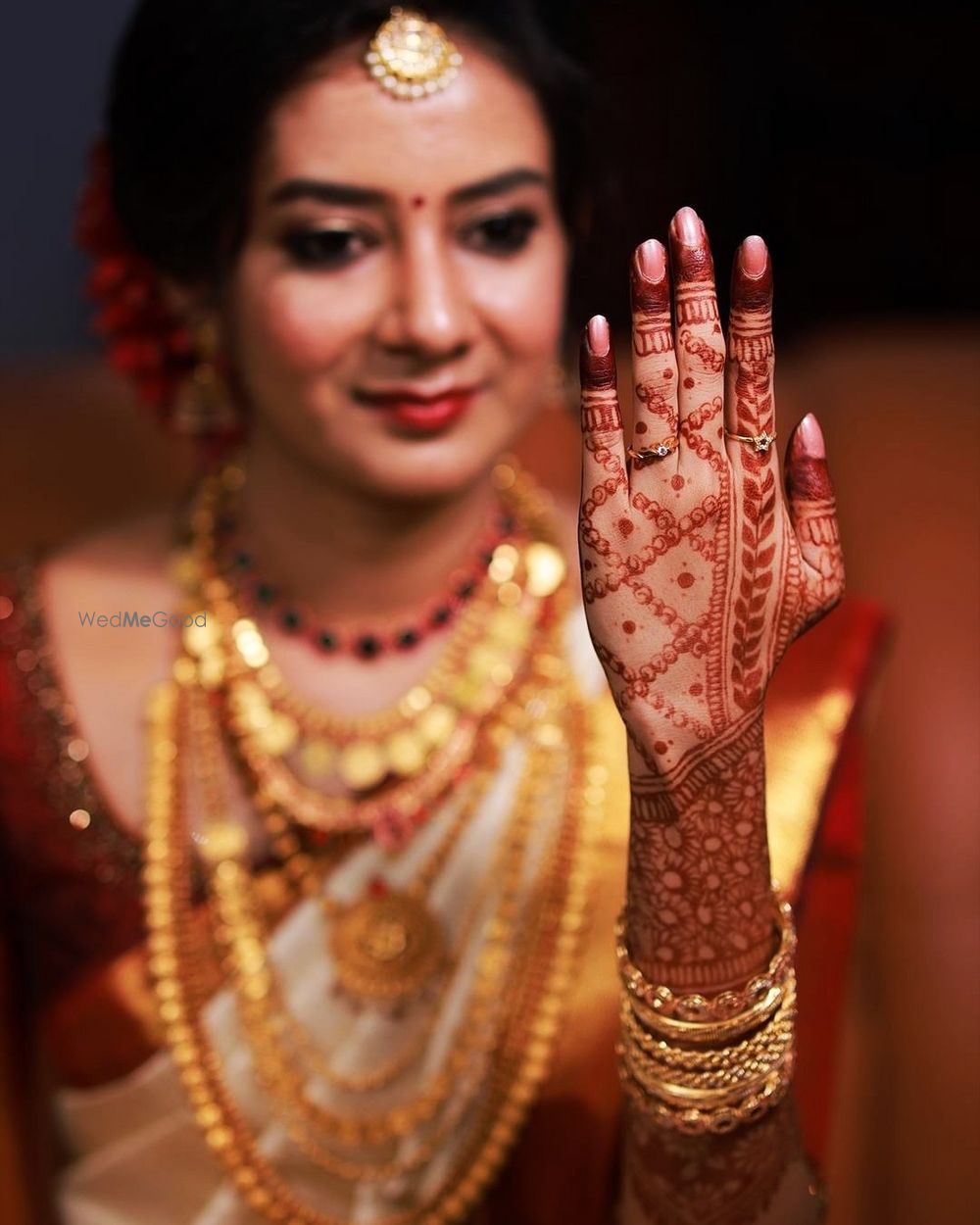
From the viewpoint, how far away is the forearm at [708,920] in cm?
83

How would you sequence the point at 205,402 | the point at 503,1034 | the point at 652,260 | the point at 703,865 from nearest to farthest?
the point at 652,260, the point at 703,865, the point at 503,1034, the point at 205,402

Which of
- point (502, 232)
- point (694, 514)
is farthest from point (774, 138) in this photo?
point (694, 514)

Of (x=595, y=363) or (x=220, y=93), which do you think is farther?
(x=220, y=93)

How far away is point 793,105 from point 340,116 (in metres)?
1.06

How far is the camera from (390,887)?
3.93 feet

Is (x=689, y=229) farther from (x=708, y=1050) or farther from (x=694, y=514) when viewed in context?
(x=708, y=1050)

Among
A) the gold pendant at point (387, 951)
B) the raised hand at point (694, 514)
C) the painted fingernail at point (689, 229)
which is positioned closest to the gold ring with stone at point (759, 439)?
the raised hand at point (694, 514)

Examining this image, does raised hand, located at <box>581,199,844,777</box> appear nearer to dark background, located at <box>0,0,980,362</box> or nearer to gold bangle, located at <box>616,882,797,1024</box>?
gold bangle, located at <box>616,882,797,1024</box>

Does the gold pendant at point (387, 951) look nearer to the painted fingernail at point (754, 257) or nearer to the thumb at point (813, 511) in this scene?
the thumb at point (813, 511)

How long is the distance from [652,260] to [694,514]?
0.44ft

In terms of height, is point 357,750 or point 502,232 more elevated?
point 502,232

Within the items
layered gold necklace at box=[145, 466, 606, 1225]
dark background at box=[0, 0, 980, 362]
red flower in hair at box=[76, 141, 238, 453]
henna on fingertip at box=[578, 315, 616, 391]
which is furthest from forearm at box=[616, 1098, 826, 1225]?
dark background at box=[0, 0, 980, 362]

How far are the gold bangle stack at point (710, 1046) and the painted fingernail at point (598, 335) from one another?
360mm

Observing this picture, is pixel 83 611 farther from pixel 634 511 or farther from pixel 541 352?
pixel 634 511
